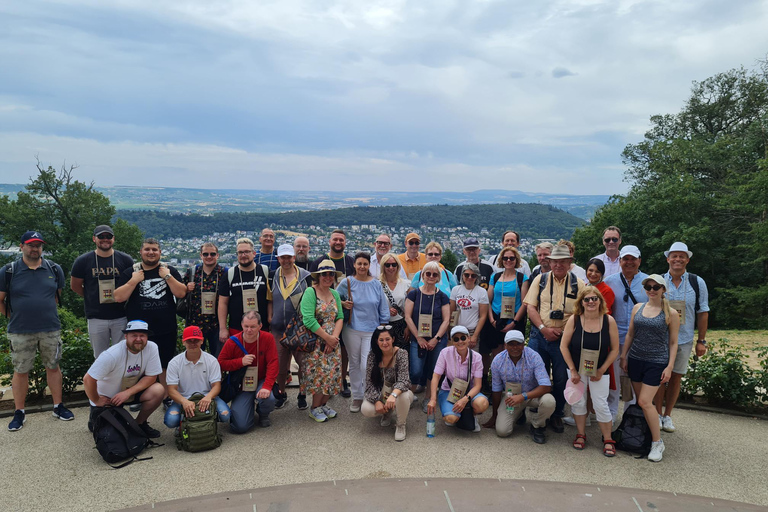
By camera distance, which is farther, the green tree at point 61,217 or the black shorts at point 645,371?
the green tree at point 61,217

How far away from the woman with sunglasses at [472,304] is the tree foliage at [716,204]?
1712 centimetres

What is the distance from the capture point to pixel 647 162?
3350cm

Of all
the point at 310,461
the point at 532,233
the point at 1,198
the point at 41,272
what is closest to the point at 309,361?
the point at 310,461

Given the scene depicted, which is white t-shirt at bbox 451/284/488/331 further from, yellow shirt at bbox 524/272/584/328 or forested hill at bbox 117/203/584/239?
forested hill at bbox 117/203/584/239

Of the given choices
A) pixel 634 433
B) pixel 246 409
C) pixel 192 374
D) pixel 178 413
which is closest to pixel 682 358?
pixel 634 433

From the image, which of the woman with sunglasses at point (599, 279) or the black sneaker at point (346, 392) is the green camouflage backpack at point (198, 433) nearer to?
the black sneaker at point (346, 392)

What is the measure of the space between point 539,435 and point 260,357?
10.7 feet

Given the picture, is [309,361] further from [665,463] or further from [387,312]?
[665,463]

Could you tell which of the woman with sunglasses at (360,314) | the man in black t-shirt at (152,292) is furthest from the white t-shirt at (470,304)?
the man in black t-shirt at (152,292)

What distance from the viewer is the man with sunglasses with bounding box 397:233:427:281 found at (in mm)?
6957

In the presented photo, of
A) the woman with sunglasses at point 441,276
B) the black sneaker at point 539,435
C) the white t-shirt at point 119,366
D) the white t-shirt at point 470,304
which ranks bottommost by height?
the black sneaker at point 539,435

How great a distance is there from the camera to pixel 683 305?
5262 mm

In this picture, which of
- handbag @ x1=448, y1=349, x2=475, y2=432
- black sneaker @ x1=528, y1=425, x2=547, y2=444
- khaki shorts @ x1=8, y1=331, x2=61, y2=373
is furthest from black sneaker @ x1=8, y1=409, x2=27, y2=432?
black sneaker @ x1=528, y1=425, x2=547, y2=444

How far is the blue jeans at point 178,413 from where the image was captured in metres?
4.97
